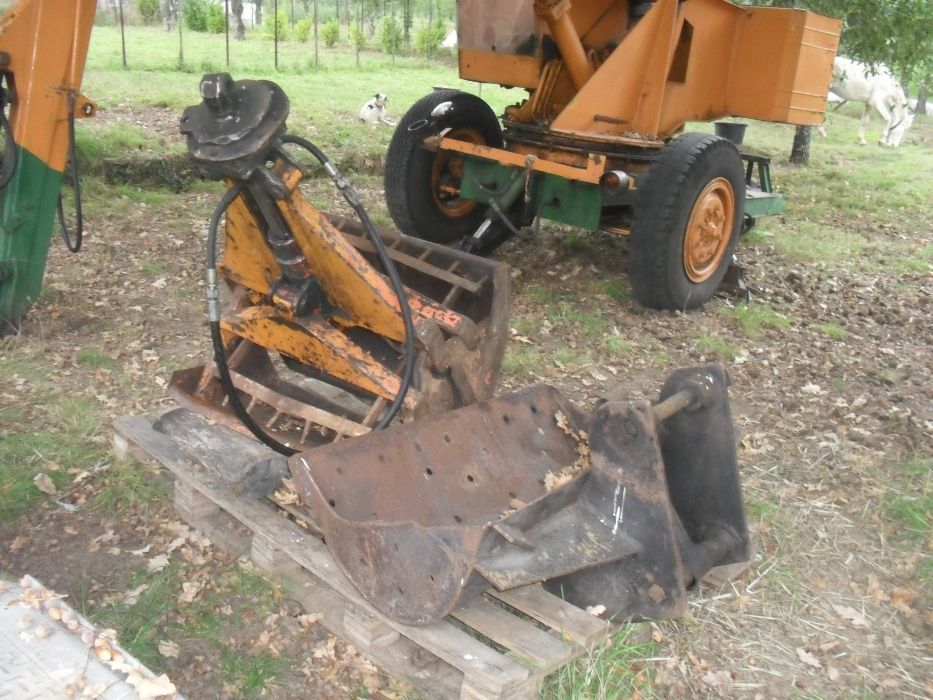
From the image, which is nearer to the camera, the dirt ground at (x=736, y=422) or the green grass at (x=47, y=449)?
the dirt ground at (x=736, y=422)

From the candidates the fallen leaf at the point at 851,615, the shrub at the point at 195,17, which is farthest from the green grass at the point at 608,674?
the shrub at the point at 195,17

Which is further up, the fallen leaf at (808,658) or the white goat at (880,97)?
the white goat at (880,97)

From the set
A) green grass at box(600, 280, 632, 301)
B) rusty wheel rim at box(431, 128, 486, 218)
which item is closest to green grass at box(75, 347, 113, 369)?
rusty wheel rim at box(431, 128, 486, 218)

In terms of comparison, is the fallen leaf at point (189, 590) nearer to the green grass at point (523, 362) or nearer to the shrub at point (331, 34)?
the green grass at point (523, 362)

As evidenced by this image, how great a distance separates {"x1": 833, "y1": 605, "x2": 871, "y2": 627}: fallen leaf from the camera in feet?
9.48

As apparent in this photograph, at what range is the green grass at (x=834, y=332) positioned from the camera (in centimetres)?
539

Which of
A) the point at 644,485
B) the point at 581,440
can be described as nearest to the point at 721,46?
the point at 581,440

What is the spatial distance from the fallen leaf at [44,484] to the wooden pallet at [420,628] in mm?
557

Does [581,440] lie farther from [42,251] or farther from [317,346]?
[42,251]

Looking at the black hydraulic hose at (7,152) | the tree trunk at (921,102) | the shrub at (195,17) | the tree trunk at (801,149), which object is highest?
the shrub at (195,17)

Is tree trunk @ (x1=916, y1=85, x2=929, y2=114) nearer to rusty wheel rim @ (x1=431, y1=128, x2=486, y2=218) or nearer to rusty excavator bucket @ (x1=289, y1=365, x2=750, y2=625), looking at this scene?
rusty wheel rim @ (x1=431, y1=128, x2=486, y2=218)

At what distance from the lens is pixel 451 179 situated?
6.21 metres

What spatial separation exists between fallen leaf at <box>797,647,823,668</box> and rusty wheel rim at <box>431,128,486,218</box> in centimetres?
409

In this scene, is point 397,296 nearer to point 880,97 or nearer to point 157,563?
point 157,563
